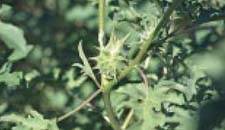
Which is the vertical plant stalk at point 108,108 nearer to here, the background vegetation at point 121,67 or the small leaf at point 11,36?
the background vegetation at point 121,67

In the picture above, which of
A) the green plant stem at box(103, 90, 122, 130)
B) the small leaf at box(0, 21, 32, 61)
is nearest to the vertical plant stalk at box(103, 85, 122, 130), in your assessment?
the green plant stem at box(103, 90, 122, 130)

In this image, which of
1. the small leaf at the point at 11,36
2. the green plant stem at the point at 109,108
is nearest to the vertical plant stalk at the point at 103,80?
the green plant stem at the point at 109,108

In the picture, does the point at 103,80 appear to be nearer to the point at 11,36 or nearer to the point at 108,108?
the point at 108,108

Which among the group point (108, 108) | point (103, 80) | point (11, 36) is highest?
point (11, 36)

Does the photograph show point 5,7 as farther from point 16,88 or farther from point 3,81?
point 16,88

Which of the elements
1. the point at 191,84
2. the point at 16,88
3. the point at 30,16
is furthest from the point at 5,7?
the point at 30,16

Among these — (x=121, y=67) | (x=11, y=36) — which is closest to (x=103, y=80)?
(x=121, y=67)

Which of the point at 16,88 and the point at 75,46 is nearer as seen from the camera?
the point at 16,88

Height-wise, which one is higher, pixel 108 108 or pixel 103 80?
pixel 103 80
